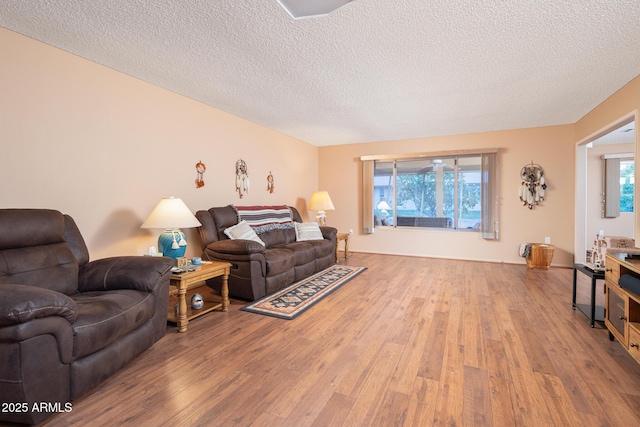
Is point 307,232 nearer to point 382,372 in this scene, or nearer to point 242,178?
point 242,178

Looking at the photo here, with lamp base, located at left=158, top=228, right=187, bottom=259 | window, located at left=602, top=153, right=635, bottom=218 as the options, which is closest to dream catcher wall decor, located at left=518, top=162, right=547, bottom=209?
window, located at left=602, top=153, right=635, bottom=218

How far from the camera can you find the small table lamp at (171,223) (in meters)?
2.79

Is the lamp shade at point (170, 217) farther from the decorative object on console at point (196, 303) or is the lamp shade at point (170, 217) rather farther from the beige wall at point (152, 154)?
the decorative object on console at point (196, 303)

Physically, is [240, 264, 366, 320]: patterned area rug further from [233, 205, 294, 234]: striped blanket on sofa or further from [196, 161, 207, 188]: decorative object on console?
[196, 161, 207, 188]: decorative object on console

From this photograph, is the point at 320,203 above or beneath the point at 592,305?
above

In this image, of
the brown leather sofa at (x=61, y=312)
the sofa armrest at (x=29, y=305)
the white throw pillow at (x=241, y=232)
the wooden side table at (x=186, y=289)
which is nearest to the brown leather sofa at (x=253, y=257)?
the white throw pillow at (x=241, y=232)

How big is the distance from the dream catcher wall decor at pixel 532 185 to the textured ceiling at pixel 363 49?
4.25 feet

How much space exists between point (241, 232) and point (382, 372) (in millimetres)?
2395

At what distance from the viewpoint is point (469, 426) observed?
58.1 inches

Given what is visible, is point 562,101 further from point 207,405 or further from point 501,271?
point 207,405

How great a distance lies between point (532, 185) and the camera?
5.17 meters

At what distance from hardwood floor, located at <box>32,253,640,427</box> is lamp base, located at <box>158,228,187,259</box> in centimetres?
66

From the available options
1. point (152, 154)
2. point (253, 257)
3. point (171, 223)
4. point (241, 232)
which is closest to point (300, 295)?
point (253, 257)

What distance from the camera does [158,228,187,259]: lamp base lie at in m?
2.82
